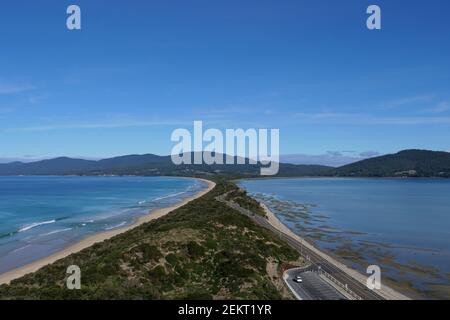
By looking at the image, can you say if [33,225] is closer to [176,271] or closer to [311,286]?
[176,271]

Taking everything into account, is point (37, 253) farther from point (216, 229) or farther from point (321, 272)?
point (321, 272)

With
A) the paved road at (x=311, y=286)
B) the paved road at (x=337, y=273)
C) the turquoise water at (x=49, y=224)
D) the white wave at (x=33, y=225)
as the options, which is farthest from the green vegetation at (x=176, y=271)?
the white wave at (x=33, y=225)

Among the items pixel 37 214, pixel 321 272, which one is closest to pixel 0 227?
pixel 37 214

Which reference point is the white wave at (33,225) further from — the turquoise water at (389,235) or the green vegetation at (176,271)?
the turquoise water at (389,235)

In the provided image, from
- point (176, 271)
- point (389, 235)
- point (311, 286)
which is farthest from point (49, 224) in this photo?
point (389, 235)

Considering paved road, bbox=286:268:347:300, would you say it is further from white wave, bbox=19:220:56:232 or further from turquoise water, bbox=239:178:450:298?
white wave, bbox=19:220:56:232
